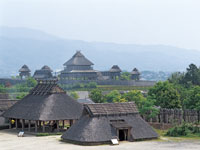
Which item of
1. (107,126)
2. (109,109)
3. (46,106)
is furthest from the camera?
(46,106)

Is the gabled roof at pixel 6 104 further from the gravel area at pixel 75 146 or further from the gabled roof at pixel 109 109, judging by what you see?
the gabled roof at pixel 109 109

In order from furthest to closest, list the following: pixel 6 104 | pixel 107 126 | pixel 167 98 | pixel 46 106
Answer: pixel 167 98 → pixel 6 104 → pixel 46 106 → pixel 107 126

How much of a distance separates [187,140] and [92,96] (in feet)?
115

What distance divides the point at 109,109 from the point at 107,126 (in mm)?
2384

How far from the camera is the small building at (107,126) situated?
38969 mm

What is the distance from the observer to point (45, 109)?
47.8m

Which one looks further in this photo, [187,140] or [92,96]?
[92,96]

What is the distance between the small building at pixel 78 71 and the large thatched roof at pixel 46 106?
2795 inches

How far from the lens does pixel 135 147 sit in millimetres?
36438

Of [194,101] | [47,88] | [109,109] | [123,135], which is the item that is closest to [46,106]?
[47,88]

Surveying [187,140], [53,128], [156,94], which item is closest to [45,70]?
[156,94]

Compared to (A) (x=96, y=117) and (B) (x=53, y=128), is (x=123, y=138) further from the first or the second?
(B) (x=53, y=128)

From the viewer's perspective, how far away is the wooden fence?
51.2 m

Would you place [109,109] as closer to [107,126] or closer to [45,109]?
[107,126]
